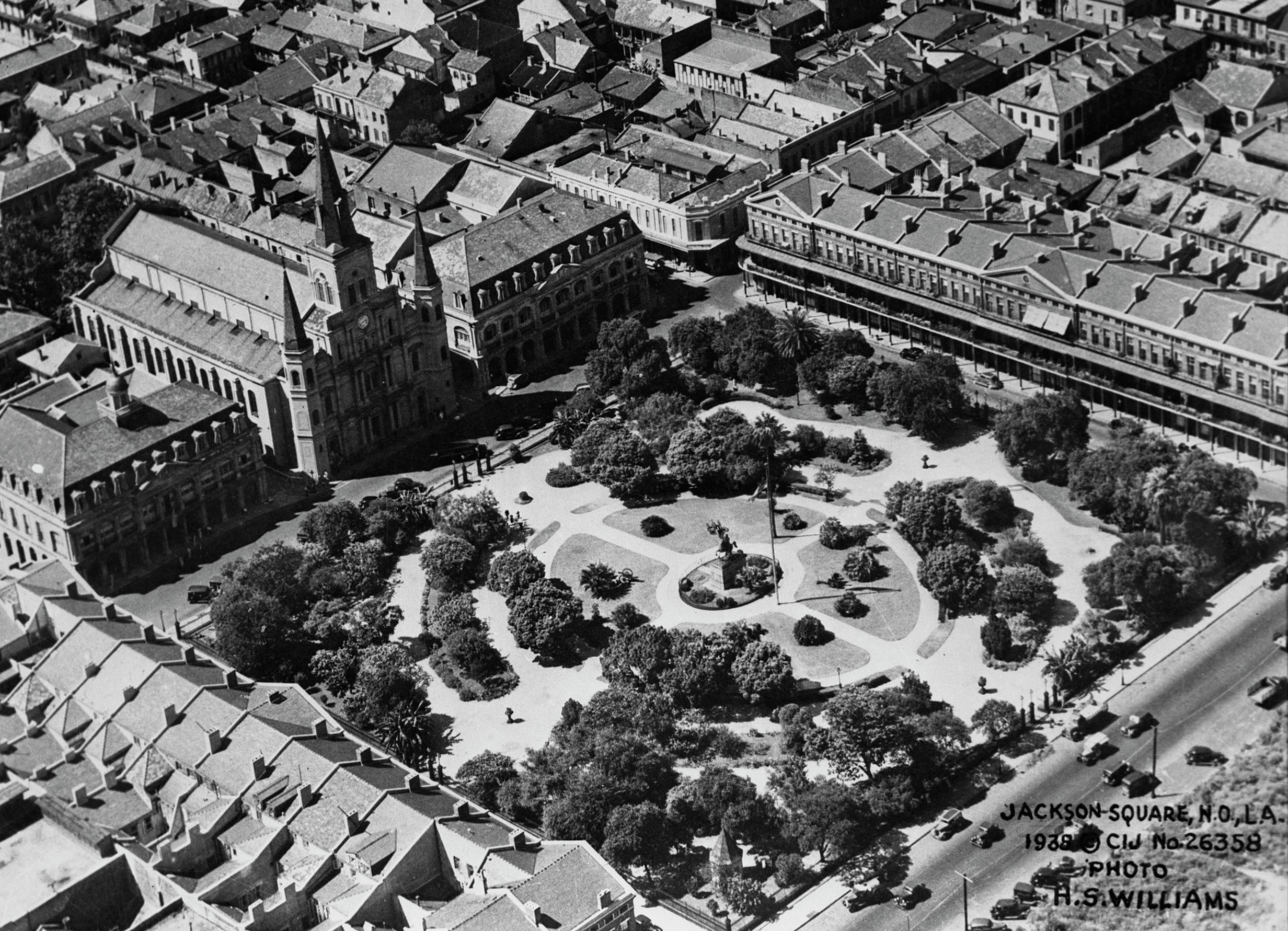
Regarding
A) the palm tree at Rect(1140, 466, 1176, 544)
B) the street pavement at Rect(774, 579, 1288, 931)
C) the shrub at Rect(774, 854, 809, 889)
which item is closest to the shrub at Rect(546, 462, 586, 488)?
the palm tree at Rect(1140, 466, 1176, 544)

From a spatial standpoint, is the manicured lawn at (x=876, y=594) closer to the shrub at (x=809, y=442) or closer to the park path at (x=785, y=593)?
the park path at (x=785, y=593)

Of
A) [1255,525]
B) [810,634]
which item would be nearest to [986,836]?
[810,634]

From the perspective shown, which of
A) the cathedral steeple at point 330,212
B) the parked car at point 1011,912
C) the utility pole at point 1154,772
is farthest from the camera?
the cathedral steeple at point 330,212

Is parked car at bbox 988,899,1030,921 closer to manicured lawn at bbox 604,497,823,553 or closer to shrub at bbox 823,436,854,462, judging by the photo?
manicured lawn at bbox 604,497,823,553

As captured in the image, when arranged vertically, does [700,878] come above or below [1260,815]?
below

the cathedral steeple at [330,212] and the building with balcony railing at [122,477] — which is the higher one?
the cathedral steeple at [330,212]

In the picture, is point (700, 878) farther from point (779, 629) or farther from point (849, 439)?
point (849, 439)

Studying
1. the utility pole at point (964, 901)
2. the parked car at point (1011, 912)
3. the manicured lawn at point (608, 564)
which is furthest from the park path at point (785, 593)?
the parked car at point (1011, 912)

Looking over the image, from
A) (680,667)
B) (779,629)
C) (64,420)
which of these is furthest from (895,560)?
(64,420)
